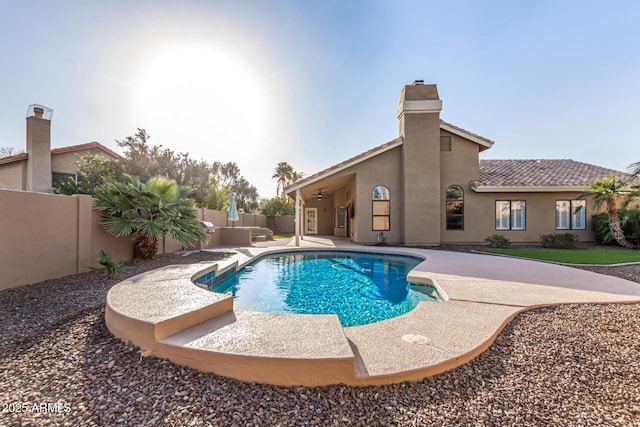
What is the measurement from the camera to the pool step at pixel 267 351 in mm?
2342

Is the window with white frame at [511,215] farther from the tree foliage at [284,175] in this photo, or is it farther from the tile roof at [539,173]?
the tree foliage at [284,175]

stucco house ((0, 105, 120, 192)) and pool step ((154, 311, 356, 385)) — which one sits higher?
stucco house ((0, 105, 120, 192))

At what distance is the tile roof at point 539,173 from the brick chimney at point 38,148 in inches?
925

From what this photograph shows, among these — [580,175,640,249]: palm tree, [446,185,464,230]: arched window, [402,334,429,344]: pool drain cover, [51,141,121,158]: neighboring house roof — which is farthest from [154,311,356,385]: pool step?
[51,141,121,158]: neighboring house roof

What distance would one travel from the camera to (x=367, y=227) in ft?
45.7

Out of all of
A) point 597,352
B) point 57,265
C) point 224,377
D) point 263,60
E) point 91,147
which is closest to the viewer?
point 224,377

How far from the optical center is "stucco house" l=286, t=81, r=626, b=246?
1309cm

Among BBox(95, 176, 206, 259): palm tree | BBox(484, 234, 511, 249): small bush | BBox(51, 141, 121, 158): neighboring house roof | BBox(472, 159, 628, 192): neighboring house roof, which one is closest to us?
BBox(95, 176, 206, 259): palm tree

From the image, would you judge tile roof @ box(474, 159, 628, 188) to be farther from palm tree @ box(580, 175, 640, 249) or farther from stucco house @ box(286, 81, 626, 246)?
palm tree @ box(580, 175, 640, 249)

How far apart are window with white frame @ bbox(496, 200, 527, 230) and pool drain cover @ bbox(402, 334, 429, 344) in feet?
44.1

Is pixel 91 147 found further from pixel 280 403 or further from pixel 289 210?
pixel 280 403

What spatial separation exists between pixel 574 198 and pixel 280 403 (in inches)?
705

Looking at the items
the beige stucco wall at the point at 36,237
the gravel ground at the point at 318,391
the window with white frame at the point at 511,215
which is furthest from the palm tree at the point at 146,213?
the window with white frame at the point at 511,215

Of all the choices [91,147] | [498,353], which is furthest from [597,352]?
[91,147]
